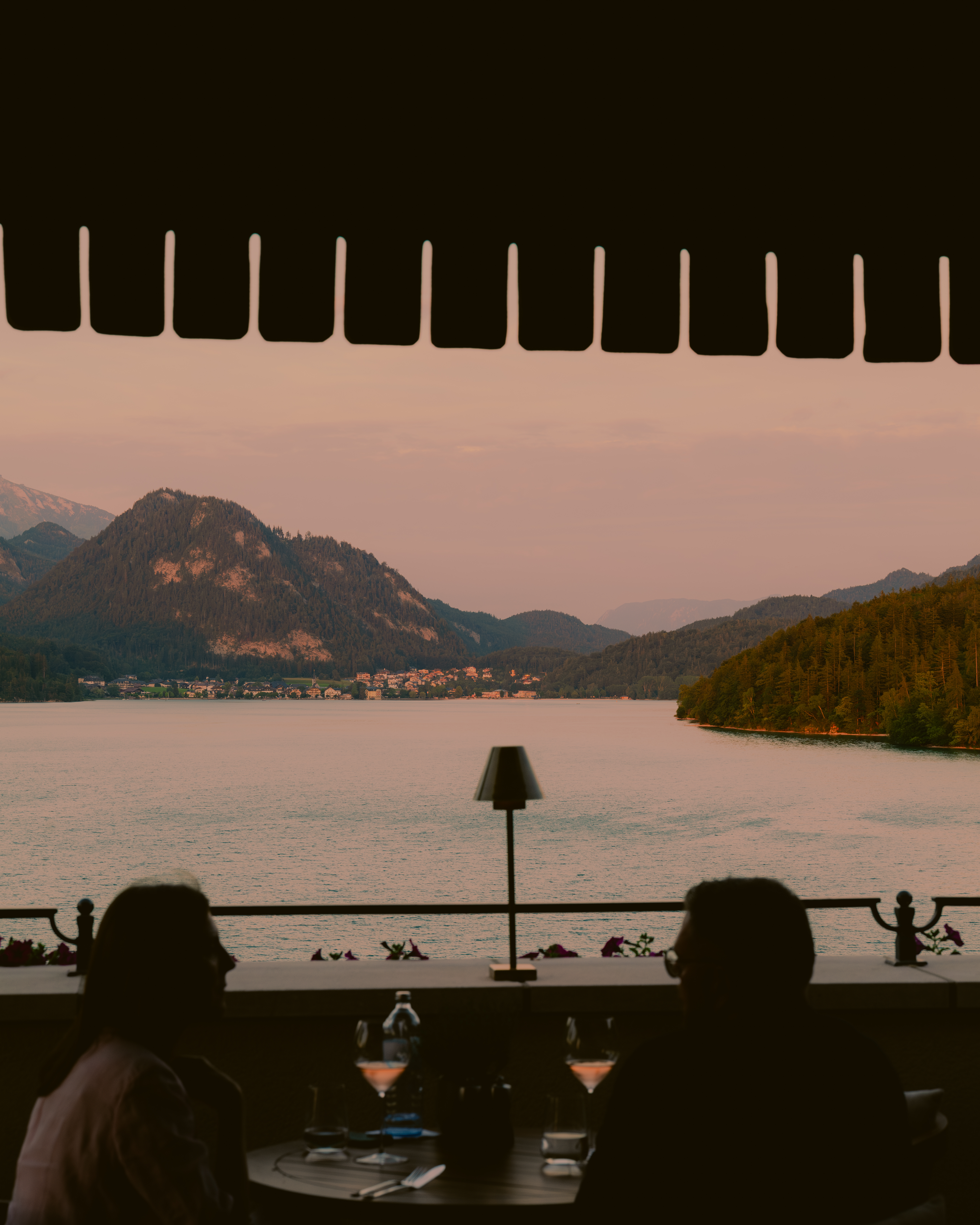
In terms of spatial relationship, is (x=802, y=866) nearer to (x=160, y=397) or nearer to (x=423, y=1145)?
(x=423, y=1145)

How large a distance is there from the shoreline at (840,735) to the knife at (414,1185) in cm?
9074

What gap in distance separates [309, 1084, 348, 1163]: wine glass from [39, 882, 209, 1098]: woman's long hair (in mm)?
914

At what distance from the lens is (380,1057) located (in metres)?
2.57

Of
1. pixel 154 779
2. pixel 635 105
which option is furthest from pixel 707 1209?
pixel 154 779

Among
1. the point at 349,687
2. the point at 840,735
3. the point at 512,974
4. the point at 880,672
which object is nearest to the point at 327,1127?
the point at 512,974

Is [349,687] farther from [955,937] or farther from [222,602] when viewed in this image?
[955,937]

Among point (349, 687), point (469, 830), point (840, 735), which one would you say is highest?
point (349, 687)

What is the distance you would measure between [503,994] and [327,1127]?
46.6 inches

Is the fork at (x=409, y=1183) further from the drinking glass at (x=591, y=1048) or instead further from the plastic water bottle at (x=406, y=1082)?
the drinking glass at (x=591, y=1048)

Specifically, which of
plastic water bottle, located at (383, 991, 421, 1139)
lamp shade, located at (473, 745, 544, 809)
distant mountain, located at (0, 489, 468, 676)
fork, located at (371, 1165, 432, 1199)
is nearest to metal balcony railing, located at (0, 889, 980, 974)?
lamp shade, located at (473, 745, 544, 809)

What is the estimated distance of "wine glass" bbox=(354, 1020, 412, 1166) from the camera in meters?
2.56

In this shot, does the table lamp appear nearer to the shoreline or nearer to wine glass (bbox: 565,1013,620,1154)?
wine glass (bbox: 565,1013,620,1154)

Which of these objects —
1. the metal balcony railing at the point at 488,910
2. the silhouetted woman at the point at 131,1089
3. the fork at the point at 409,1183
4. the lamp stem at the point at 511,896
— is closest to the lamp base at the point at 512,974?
the lamp stem at the point at 511,896

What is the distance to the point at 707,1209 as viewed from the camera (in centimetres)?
167
